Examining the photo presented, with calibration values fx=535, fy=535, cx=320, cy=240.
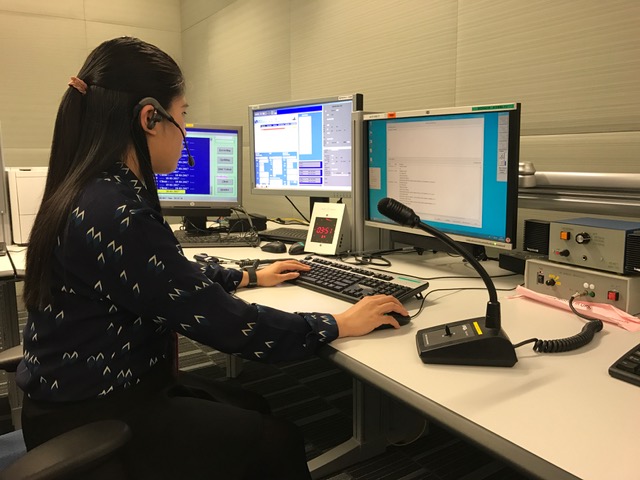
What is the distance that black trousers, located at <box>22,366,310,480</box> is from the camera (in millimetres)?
987

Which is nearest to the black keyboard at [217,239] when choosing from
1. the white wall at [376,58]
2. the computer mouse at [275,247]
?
the computer mouse at [275,247]

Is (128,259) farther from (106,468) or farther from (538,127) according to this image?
(538,127)

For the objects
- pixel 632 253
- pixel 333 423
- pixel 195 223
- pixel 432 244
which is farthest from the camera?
pixel 195 223

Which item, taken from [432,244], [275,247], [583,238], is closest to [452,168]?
[432,244]

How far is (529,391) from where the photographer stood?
857 mm

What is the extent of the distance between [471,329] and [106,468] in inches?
26.5

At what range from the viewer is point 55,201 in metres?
1.00

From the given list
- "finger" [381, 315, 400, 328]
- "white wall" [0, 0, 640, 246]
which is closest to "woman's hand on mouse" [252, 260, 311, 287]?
"finger" [381, 315, 400, 328]

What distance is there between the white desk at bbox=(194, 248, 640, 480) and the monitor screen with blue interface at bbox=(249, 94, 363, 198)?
87 cm

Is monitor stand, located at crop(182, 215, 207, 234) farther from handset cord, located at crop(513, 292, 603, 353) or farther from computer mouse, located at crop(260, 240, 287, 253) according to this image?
handset cord, located at crop(513, 292, 603, 353)

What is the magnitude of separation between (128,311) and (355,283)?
1.99 feet

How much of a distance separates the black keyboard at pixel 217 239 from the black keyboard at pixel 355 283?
2.09ft

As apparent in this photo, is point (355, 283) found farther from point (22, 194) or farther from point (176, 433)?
point (22, 194)

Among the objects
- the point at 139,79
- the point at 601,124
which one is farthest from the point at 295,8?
the point at 139,79
